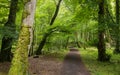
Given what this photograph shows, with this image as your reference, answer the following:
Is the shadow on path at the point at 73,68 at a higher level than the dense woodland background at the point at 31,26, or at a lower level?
lower

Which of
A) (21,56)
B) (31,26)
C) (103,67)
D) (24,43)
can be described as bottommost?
(103,67)

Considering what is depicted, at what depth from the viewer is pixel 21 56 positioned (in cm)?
820

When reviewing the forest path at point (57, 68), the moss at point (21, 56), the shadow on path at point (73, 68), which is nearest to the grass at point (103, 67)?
the shadow on path at point (73, 68)

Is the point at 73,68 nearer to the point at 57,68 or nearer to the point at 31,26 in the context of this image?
the point at 57,68

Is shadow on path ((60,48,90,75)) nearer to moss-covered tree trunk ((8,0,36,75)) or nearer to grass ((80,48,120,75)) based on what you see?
grass ((80,48,120,75))

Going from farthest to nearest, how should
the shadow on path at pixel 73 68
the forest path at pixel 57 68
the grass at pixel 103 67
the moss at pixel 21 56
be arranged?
1. the grass at pixel 103 67
2. the shadow on path at pixel 73 68
3. the forest path at pixel 57 68
4. the moss at pixel 21 56

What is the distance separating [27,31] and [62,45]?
3879 centimetres

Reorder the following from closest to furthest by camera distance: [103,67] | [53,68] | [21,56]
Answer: [21,56], [53,68], [103,67]

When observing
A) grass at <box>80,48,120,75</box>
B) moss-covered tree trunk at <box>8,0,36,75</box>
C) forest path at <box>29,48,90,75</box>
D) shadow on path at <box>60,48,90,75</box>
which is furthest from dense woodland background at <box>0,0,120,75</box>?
shadow on path at <box>60,48,90,75</box>

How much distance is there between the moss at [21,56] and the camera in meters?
8.14

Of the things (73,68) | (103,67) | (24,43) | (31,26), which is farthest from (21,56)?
(103,67)

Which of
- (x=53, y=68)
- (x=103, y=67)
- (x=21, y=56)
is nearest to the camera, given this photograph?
(x=21, y=56)

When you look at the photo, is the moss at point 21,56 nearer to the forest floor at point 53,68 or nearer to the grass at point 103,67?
the forest floor at point 53,68

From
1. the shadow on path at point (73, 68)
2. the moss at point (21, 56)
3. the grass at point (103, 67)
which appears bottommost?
the grass at point (103, 67)
